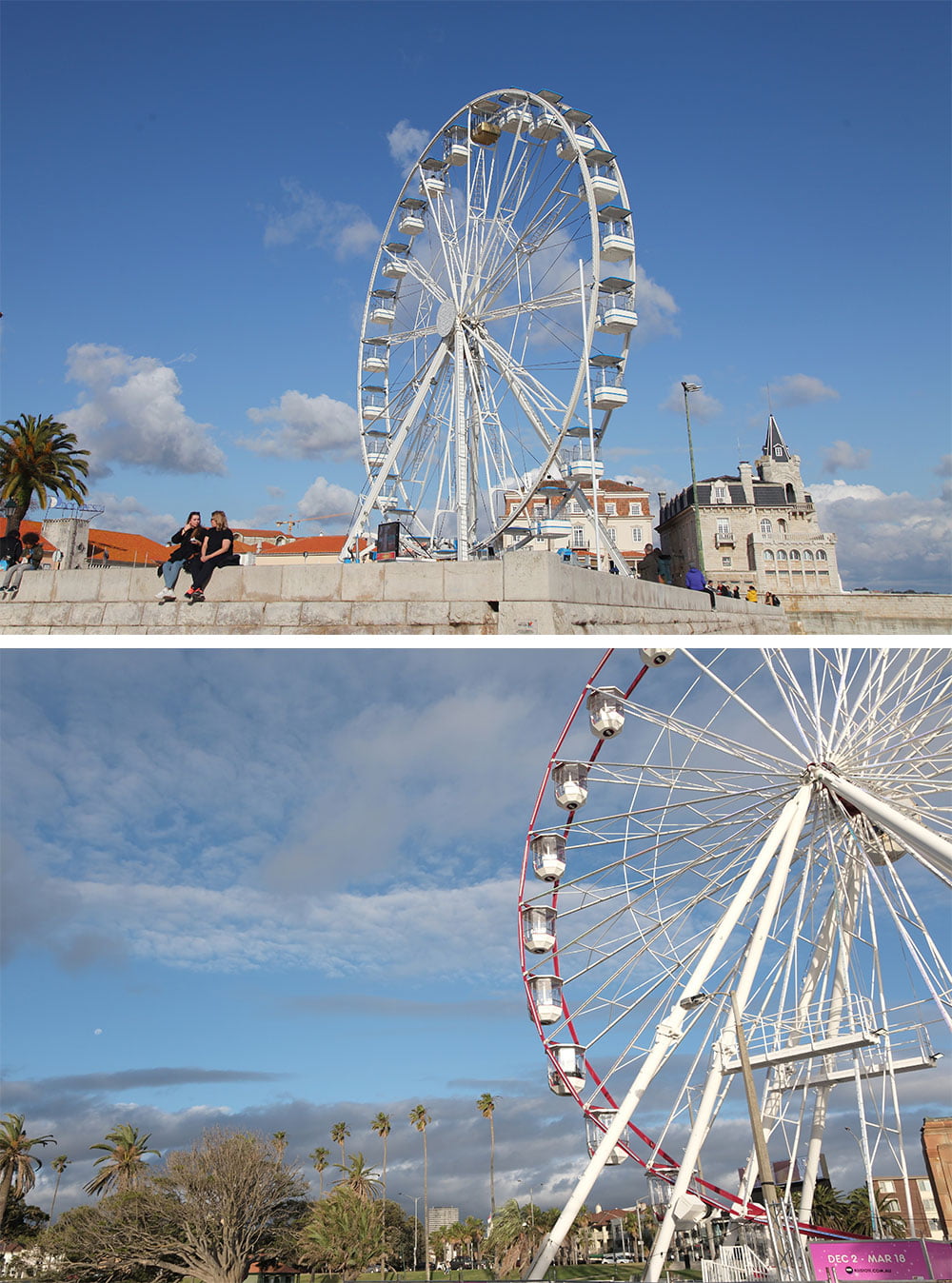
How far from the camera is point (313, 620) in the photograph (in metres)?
15.5

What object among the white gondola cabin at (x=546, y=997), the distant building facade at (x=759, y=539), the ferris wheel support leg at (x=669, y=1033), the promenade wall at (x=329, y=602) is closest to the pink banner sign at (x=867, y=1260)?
the ferris wheel support leg at (x=669, y=1033)

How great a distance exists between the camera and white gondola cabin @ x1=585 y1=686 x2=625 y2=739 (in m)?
19.7

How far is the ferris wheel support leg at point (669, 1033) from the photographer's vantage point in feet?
47.1

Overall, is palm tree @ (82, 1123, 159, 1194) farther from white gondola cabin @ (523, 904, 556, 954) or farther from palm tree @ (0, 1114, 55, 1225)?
white gondola cabin @ (523, 904, 556, 954)

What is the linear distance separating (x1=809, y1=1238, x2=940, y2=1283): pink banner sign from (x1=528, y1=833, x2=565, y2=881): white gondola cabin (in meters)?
8.66

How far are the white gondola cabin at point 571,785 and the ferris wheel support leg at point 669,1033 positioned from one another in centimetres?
459

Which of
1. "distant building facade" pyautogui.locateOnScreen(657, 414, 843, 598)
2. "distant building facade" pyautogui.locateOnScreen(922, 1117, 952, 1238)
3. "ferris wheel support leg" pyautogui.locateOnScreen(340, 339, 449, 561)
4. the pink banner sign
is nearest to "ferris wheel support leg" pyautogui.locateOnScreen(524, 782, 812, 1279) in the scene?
the pink banner sign

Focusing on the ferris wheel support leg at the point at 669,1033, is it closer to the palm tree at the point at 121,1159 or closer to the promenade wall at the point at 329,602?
the promenade wall at the point at 329,602

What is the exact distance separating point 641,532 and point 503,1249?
2033 inches

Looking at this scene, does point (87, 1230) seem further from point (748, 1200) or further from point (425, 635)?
point (425, 635)

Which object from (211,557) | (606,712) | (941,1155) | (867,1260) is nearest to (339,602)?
(211,557)

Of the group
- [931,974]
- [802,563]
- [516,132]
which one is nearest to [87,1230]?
[931,974]

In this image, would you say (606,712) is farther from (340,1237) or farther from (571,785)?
(340,1237)

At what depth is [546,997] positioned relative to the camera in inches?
790
